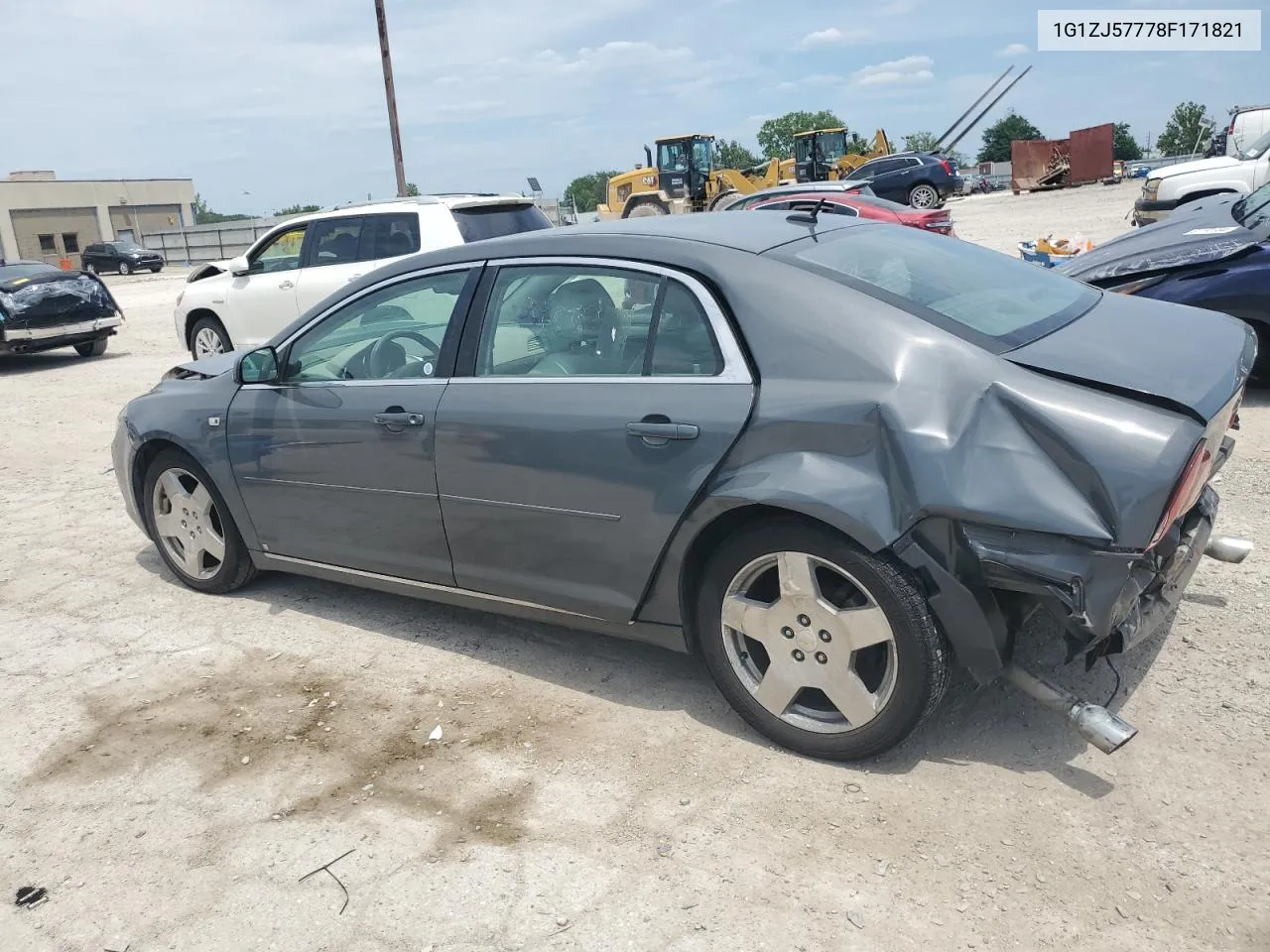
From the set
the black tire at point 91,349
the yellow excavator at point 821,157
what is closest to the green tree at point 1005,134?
the yellow excavator at point 821,157

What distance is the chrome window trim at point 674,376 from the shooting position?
124 inches

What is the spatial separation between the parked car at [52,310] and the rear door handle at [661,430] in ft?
44.3

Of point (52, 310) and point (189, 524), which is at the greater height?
point (52, 310)

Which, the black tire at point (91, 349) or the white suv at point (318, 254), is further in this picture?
the black tire at point (91, 349)

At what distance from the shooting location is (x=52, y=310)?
46.1ft

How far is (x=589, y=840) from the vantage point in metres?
2.89

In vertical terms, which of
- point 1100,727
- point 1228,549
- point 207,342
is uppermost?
point 207,342

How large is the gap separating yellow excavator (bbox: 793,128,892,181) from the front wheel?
2.37 metres

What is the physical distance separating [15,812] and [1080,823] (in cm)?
326

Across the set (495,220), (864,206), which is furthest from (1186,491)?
(864,206)

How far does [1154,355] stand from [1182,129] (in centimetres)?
10718

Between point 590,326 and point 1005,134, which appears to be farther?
point 1005,134

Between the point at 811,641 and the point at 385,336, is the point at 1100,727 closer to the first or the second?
the point at 811,641

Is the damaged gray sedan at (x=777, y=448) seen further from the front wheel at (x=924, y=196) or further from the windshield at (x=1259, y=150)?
the front wheel at (x=924, y=196)
